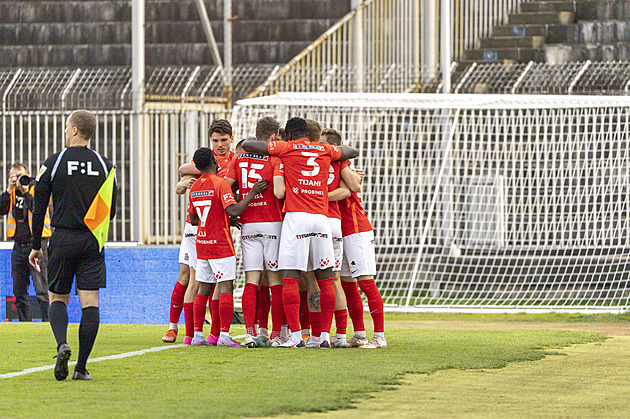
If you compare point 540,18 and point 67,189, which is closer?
Result: point 67,189

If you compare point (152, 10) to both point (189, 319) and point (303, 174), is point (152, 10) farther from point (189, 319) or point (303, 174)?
point (303, 174)

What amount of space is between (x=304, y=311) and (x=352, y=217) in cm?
98

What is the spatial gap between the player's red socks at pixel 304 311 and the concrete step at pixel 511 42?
1120 cm

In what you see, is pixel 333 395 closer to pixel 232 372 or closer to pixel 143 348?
pixel 232 372

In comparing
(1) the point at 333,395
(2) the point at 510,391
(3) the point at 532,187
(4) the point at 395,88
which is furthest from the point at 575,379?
(4) the point at 395,88

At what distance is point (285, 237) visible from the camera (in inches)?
360

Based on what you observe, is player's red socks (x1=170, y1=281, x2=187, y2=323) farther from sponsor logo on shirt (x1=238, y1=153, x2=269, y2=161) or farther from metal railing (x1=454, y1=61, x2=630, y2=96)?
metal railing (x1=454, y1=61, x2=630, y2=96)

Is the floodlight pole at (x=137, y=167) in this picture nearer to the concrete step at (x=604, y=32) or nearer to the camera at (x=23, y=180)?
the camera at (x=23, y=180)

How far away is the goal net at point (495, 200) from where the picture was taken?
51.5ft

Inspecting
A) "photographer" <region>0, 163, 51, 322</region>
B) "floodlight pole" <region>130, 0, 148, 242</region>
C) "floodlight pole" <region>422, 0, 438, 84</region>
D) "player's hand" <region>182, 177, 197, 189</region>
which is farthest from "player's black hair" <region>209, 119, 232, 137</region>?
"floodlight pole" <region>422, 0, 438, 84</region>

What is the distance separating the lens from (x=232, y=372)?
7559mm

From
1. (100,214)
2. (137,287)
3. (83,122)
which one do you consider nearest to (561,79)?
(137,287)

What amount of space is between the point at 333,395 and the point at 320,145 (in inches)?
125

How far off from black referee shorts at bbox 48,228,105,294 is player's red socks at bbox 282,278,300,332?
230 centimetres
